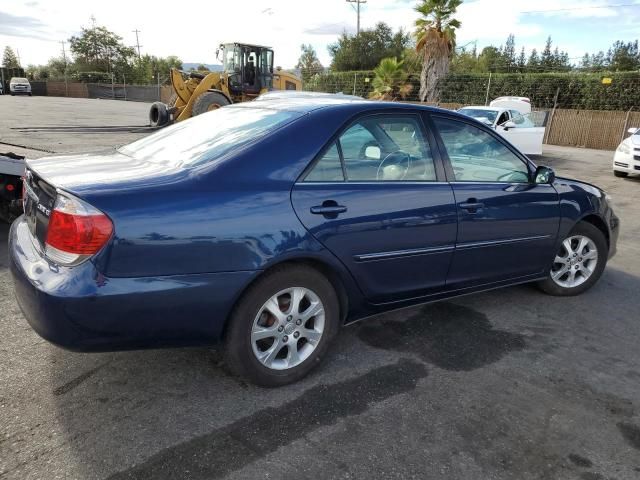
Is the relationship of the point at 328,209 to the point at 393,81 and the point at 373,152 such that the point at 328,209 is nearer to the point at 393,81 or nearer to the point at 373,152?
the point at 373,152

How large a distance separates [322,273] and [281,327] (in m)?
0.38

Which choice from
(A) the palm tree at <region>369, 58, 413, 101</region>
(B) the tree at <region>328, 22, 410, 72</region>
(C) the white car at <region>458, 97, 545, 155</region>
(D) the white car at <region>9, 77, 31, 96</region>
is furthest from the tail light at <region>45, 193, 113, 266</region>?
(D) the white car at <region>9, 77, 31, 96</region>

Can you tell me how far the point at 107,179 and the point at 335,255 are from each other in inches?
49.1

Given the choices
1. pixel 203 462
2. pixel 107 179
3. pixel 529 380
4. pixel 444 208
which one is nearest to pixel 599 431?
pixel 529 380

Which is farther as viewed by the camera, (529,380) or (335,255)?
(529,380)

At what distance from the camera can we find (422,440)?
248cm

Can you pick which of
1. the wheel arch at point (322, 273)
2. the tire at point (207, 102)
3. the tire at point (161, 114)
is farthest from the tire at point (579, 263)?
the tire at point (161, 114)

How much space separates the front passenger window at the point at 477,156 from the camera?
11.4ft

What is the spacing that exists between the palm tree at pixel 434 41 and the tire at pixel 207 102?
12.6m

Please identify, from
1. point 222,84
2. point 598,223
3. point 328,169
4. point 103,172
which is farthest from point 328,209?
point 222,84

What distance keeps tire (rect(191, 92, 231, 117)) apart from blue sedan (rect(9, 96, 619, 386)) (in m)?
12.7

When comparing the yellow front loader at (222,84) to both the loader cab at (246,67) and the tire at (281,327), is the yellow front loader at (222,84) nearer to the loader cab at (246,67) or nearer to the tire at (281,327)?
the loader cab at (246,67)

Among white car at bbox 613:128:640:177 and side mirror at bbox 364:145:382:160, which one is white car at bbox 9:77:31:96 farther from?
side mirror at bbox 364:145:382:160

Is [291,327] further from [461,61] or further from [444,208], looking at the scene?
[461,61]
